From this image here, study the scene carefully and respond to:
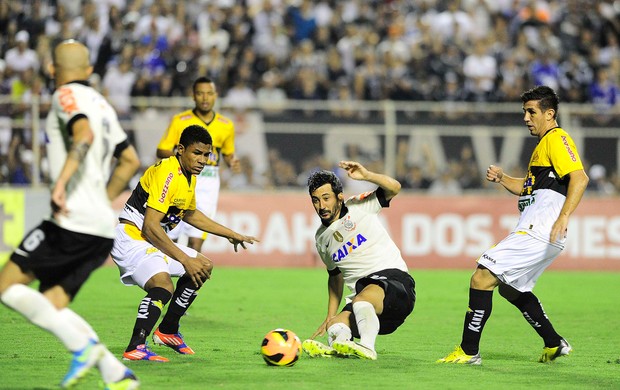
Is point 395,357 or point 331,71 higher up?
point 331,71

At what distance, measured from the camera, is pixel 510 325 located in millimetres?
11711

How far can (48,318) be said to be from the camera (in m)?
6.38

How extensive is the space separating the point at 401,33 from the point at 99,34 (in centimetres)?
676

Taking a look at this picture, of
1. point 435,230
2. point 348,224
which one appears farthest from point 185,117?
point 435,230

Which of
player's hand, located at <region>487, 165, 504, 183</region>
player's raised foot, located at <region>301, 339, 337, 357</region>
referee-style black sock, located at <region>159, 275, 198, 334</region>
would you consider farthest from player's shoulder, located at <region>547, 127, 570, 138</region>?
referee-style black sock, located at <region>159, 275, 198, 334</region>

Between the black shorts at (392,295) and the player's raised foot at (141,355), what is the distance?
1.62 metres

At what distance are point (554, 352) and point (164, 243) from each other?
11.5ft

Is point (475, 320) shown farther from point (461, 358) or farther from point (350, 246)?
point (350, 246)

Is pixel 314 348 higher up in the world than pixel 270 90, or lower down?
lower down

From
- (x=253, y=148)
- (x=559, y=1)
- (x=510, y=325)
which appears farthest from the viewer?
(x=559, y=1)

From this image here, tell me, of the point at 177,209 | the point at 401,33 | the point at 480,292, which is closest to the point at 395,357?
the point at 480,292

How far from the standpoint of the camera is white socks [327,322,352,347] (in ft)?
27.8

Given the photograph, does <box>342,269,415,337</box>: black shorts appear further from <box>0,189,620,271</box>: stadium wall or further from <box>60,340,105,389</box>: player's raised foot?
<box>0,189,620,271</box>: stadium wall

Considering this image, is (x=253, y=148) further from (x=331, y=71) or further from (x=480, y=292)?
(x=480, y=292)
